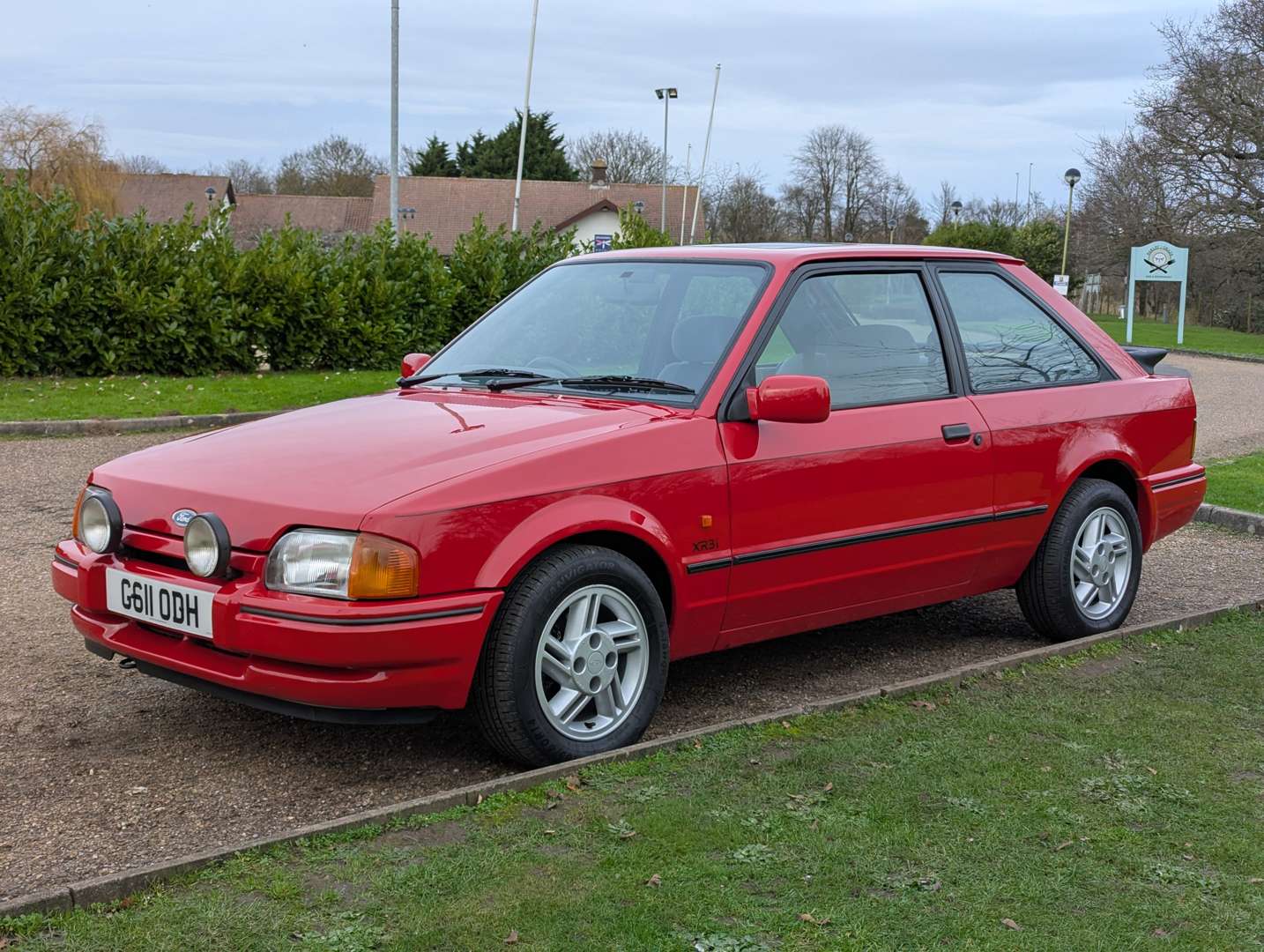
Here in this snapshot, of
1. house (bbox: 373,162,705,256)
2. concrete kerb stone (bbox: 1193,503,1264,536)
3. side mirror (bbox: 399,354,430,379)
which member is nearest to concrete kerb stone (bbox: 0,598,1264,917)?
side mirror (bbox: 399,354,430,379)

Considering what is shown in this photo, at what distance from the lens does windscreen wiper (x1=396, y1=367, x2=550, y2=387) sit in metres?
5.42

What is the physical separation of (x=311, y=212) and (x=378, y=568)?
84.0 meters

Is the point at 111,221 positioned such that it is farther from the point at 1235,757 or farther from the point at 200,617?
the point at 1235,757

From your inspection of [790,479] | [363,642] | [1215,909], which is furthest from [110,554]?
[1215,909]

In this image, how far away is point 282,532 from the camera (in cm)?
414

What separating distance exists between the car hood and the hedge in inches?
515

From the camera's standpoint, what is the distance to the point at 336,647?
4.03 m

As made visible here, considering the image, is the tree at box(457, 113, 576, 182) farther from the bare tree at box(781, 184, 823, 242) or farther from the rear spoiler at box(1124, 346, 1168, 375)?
the rear spoiler at box(1124, 346, 1168, 375)

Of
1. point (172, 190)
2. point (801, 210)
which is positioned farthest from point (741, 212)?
point (172, 190)

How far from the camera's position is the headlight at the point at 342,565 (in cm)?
404

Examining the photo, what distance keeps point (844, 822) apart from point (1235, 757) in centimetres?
156

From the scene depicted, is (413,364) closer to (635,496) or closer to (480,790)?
(635,496)

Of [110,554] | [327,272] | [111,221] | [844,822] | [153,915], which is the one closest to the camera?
[153,915]

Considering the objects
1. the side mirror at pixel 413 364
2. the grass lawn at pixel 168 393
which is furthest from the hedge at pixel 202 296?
Answer: the side mirror at pixel 413 364
